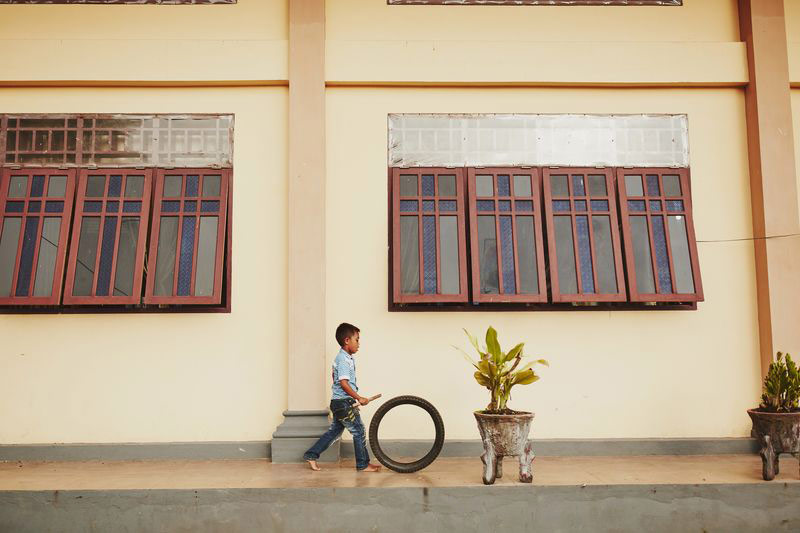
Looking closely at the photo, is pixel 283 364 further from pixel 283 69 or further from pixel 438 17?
pixel 438 17

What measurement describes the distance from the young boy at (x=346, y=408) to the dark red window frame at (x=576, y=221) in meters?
2.13

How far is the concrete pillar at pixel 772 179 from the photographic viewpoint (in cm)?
649

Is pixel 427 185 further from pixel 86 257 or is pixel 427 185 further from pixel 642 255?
pixel 86 257

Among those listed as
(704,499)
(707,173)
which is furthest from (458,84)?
(704,499)

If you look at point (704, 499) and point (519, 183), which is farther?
point (519, 183)

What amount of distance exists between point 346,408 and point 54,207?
12.0ft

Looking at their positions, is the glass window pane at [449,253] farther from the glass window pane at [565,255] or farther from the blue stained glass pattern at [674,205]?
the blue stained glass pattern at [674,205]

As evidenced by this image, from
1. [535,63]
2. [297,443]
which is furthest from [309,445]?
[535,63]

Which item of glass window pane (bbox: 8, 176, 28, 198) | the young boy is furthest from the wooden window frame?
glass window pane (bbox: 8, 176, 28, 198)

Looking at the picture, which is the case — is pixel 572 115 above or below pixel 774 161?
above

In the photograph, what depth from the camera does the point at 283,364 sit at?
646 centimetres

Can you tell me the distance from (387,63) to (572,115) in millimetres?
2018

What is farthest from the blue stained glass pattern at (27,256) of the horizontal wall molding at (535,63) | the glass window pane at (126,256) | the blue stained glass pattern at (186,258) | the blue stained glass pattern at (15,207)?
the horizontal wall molding at (535,63)

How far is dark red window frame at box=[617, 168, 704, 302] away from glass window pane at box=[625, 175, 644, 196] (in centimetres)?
3
